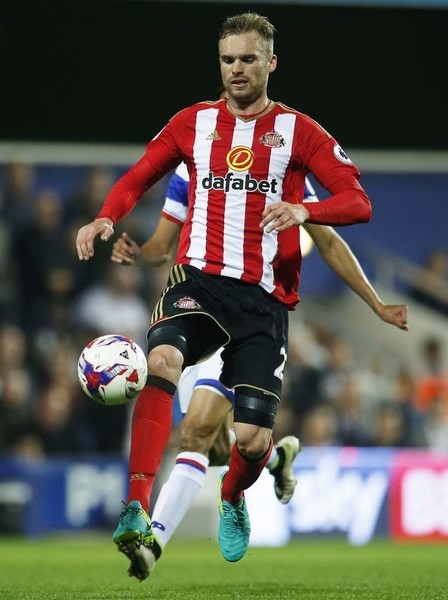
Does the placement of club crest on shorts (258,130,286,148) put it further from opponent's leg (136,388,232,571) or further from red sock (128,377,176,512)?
opponent's leg (136,388,232,571)

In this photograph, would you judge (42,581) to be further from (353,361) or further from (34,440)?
(353,361)

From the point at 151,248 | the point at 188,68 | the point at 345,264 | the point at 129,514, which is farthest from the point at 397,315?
the point at 188,68

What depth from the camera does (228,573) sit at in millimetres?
7082

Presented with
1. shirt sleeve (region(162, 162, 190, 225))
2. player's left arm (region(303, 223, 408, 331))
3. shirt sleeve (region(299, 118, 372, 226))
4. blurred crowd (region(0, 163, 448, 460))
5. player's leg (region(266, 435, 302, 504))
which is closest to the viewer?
shirt sleeve (region(299, 118, 372, 226))

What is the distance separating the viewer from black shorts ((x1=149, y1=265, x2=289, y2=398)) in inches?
214

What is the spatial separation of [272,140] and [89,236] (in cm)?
101

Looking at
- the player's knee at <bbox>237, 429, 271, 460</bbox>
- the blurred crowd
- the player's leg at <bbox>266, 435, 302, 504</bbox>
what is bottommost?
the blurred crowd

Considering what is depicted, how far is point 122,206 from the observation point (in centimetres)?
549

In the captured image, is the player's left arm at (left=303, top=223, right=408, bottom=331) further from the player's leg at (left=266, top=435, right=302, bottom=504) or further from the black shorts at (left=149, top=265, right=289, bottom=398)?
the player's leg at (left=266, top=435, right=302, bottom=504)

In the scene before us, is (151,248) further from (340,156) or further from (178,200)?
(340,156)

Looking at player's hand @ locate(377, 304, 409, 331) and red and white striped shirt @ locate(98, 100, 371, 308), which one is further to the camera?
player's hand @ locate(377, 304, 409, 331)

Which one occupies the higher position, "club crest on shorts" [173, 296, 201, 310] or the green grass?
"club crest on shorts" [173, 296, 201, 310]

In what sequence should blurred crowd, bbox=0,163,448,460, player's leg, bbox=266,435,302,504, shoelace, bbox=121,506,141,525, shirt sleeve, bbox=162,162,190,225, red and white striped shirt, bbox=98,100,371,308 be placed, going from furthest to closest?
blurred crowd, bbox=0,163,448,460, player's leg, bbox=266,435,302,504, shirt sleeve, bbox=162,162,190,225, red and white striped shirt, bbox=98,100,371,308, shoelace, bbox=121,506,141,525

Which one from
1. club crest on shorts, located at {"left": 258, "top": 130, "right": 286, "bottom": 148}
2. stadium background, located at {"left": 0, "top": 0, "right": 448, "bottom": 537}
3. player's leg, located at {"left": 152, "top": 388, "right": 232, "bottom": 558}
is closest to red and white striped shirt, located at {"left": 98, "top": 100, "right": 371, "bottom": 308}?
club crest on shorts, located at {"left": 258, "top": 130, "right": 286, "bottom": 148}
